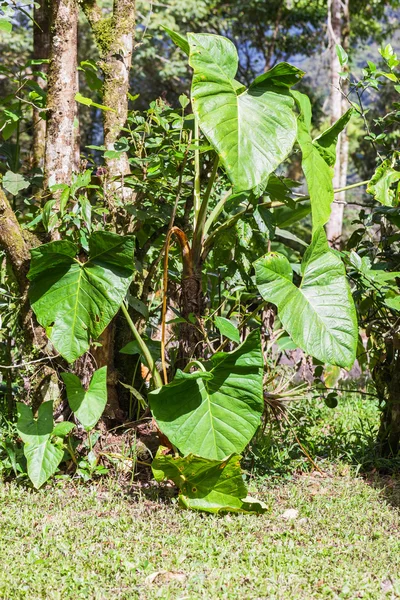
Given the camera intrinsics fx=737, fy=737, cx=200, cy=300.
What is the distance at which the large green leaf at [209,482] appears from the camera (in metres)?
2.99

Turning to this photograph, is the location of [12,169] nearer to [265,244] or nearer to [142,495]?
[265,244]

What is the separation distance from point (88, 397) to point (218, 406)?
0.57 metres

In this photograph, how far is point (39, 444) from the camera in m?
3.19

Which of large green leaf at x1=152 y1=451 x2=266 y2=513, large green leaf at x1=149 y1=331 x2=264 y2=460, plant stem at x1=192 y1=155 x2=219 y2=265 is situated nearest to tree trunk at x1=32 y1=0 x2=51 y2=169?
plant stem at x1=192 y1=155 x2=219 y2=265

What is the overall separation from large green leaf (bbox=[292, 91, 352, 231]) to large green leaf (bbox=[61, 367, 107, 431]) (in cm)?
114

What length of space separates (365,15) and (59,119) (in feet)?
56.8

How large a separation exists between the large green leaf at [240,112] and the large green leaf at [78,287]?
1.97ft

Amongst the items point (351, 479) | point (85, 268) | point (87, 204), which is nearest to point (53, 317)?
point (85, 268)

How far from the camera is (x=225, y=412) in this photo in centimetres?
308

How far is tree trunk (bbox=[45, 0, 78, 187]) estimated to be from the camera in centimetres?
352

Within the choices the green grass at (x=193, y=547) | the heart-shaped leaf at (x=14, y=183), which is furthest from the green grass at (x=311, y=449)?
the heart-shaped leaf at (x=14, y=183)

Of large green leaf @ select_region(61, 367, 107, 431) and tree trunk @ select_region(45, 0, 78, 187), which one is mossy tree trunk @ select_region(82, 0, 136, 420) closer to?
tree trunk @ select_region(45, 0, 78, 187)

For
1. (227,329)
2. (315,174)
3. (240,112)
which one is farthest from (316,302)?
(240,112)

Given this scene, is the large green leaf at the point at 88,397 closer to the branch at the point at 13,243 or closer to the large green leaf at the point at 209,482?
the large green leaf at the point at 209,482
